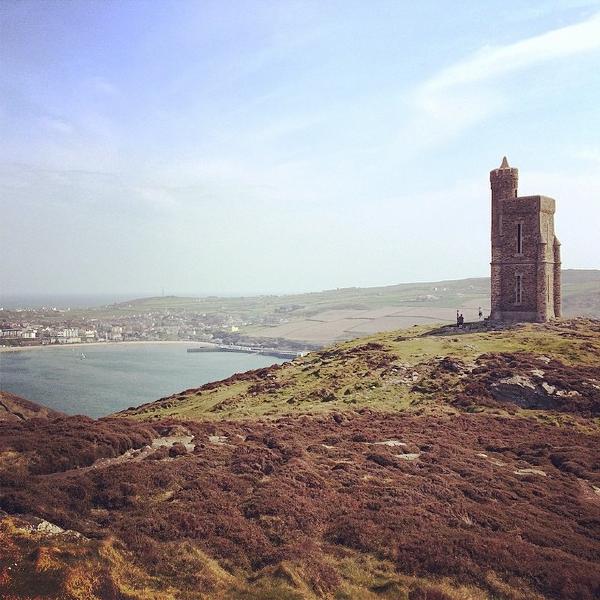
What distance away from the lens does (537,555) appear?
507 inches

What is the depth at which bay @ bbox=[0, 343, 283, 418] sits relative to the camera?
99.0 meters

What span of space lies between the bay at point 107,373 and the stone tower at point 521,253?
2676 inches

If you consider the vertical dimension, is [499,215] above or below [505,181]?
below

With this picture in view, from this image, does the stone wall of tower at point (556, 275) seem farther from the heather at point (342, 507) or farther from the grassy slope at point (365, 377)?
the heather at point (342, 507)

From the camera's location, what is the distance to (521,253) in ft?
176

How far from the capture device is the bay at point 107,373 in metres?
99.0

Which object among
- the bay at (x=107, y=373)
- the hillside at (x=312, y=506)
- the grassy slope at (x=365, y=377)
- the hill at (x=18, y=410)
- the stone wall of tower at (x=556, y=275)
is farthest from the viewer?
the bay at (x=107, y=373)

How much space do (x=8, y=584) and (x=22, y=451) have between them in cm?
887

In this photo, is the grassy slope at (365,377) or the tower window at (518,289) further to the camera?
the tower window at (518,289)

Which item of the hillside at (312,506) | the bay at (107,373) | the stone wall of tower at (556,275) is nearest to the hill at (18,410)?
the hillside at (312,506)

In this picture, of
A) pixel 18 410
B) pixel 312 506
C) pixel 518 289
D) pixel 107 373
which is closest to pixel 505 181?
pixel 518 289

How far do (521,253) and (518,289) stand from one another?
3.84 metres

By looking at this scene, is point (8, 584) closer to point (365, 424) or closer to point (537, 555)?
point (537, 555)

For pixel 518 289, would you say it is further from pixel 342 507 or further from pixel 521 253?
pixel 342 507
